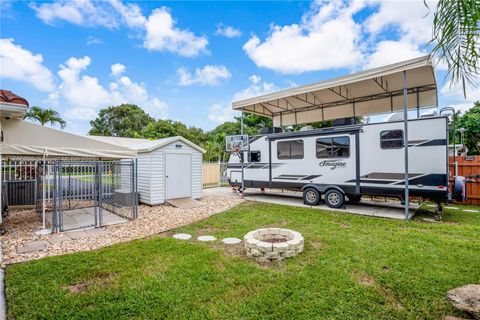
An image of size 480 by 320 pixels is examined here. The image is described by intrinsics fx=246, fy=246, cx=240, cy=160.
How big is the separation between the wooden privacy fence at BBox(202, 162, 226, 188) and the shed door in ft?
17.0

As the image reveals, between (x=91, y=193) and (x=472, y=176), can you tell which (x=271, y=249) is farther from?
(x=472, y=176)

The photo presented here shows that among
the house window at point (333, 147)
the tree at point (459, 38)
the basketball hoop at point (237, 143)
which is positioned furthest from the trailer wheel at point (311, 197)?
the tree at point (459, 38)

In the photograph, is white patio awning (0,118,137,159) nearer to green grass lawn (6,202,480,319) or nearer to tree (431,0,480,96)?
green grass lawn (6,202,480,319)

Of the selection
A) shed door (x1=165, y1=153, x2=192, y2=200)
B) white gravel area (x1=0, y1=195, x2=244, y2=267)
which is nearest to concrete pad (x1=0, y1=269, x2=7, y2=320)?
white gravel area (x1=0, y1=195, x2=244, y2=267)

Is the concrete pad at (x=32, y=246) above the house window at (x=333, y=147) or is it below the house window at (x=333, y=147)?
below

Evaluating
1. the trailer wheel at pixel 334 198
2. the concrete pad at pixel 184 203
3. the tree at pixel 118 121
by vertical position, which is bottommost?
the concrete pad at pixel 184 203

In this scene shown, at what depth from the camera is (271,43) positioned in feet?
40.3

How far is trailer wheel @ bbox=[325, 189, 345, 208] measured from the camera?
841 centimetres

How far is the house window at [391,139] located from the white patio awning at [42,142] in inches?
310

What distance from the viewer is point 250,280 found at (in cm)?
348

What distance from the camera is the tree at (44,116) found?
789 inches

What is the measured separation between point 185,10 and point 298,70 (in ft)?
24.7

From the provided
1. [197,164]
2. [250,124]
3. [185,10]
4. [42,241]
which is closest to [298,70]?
[185,10]

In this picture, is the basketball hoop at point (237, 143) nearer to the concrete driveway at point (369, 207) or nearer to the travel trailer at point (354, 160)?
the travel trailer at point (354, 160)
